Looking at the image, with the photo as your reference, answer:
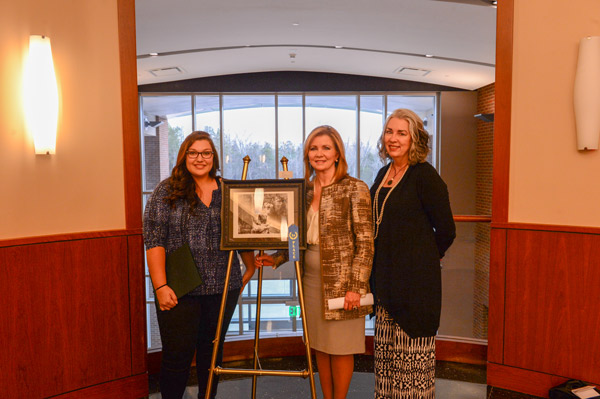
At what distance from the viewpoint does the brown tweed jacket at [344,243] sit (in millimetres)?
2305

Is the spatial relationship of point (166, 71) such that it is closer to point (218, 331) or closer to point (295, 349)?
point (295, 349)

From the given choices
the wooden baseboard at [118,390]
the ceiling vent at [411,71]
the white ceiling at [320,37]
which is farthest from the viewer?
the ceiling vent at [411,71]

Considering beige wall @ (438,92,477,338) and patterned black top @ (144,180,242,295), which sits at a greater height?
beige wall @ (438,92,477,338)

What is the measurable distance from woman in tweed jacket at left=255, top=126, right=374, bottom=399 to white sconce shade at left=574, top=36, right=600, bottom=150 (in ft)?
4.69

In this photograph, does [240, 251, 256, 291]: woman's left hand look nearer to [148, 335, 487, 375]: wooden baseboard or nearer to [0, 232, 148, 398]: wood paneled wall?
[0, 232, 148, 398]: wood paneled wall

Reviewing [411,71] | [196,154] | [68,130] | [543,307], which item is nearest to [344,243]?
[196,154]

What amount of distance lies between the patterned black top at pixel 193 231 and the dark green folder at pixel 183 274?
0.15 ft

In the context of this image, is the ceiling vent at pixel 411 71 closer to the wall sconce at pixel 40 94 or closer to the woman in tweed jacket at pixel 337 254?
the woman in tweed jacket at pixel 337 254

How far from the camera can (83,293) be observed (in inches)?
109

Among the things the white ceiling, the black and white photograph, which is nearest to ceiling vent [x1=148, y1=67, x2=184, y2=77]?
the white ceiling

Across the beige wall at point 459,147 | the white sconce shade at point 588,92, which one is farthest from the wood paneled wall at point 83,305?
the beige wall at point 459,147

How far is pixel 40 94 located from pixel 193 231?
1168mm

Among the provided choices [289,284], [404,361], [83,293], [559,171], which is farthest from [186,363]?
[559,171]

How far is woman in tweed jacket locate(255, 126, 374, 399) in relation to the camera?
2307mm
